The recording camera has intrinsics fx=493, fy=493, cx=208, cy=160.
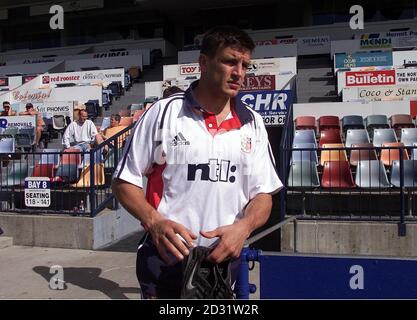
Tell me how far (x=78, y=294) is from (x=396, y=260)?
402 centimetres

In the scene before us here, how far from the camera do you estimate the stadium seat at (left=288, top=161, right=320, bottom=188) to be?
7230 millimetres

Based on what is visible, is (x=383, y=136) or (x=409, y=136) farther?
(x=383, y=136)

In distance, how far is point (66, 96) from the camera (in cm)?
1741

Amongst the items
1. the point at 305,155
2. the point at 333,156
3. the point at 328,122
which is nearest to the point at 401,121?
the point at 328,122

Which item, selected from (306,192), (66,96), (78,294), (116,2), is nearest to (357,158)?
(306,192)

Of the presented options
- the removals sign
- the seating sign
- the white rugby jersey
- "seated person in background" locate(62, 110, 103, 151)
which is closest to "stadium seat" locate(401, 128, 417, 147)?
the removals sign

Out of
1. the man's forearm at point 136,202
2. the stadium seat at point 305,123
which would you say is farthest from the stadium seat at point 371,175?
the man's forearm at point 136,202

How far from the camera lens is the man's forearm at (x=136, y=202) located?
2.06 metres

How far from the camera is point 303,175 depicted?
7352mm

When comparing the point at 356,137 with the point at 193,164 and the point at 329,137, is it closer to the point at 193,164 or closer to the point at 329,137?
the point at 329,137

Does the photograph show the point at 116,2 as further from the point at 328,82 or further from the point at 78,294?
the point at 78,294

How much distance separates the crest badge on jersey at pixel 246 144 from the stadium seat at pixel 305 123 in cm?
886

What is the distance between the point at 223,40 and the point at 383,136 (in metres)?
7.86

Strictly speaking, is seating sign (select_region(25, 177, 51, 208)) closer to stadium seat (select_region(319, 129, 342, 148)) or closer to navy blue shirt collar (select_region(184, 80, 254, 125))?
stadium seat (select_region(319, 129, 342, 148))
